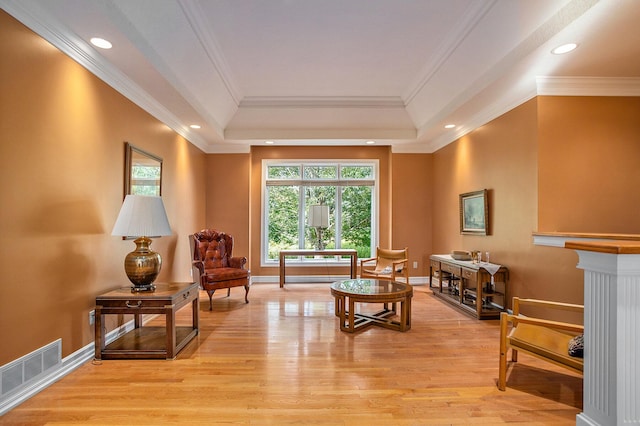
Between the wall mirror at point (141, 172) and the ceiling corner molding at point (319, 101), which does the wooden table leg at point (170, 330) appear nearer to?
the wall mirror at point (141, 172)

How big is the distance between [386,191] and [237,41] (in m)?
4.15

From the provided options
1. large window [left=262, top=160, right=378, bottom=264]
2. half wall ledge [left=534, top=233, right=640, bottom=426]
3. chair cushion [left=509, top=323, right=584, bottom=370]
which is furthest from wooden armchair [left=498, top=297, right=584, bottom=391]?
large window [left=262, top=160, right=378, bottom=264]

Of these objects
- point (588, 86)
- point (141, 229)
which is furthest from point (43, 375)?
point (588, 86)

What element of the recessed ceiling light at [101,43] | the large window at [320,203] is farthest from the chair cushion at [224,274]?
the recessed ceiling light at [101,43]

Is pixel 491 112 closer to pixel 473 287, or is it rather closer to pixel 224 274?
pixel 473 287

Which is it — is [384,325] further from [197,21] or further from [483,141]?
[197,21]

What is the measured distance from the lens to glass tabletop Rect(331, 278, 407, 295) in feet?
12.3

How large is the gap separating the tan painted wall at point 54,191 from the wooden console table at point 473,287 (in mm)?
4147

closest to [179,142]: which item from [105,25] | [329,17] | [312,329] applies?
[105,25]

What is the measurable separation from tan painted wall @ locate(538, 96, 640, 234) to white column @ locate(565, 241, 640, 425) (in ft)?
7.06

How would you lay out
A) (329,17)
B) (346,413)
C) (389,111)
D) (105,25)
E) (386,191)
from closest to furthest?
(346,413)
(105,25)
(329,17)
(389,111)
(386,191)

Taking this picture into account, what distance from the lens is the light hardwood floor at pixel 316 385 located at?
2.12 meters

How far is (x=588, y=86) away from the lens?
362cm

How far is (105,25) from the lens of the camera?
2.48 meters
